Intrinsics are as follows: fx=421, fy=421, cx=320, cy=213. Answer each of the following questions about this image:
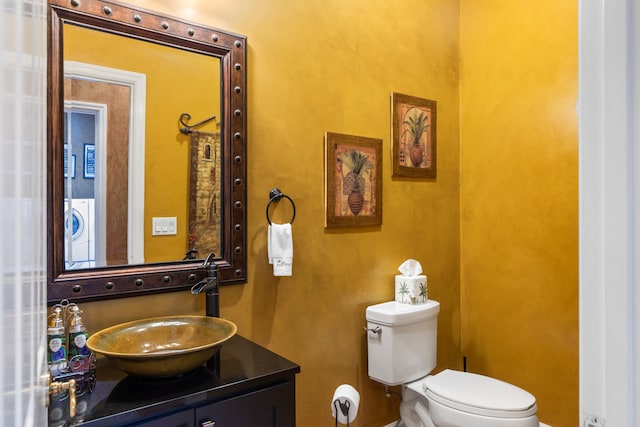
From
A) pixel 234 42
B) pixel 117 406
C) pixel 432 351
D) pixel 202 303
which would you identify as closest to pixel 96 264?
pixel 202 303

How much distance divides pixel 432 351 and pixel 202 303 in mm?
1290

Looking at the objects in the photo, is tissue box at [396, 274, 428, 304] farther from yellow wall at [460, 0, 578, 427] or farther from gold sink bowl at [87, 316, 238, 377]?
gold sink bowl at [87, 316, 238, 377]

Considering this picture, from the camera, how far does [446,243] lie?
106 inches

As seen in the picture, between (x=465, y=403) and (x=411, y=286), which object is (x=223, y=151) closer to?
(x=411, y=286)

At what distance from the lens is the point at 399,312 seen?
2.13 meters

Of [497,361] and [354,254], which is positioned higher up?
[354,254]

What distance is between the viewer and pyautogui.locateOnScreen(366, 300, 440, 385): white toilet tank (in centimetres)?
212

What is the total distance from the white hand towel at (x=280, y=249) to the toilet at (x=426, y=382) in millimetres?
626

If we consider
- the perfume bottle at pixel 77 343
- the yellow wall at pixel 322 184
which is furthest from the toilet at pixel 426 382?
the perfume bottle at pixel 77 343

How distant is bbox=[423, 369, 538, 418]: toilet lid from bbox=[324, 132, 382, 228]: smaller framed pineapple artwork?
34.6 inches

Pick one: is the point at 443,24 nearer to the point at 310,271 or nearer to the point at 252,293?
the point at 310,271

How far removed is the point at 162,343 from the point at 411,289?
133 cm

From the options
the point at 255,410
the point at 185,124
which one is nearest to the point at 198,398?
the point at 255,410

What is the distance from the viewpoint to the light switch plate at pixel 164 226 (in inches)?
63.9
